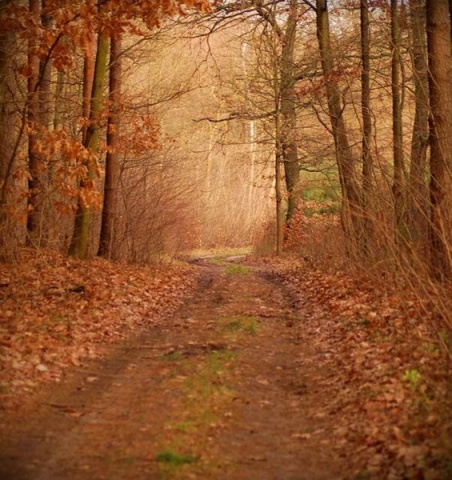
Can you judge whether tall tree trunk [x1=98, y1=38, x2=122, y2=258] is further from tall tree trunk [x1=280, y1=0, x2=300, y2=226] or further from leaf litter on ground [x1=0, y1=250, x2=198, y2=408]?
tall tree trunk [x1=280, y1=0, x2=300, y2=226]

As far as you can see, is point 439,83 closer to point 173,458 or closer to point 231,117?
point 173,458

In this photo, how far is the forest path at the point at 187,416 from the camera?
18.2 feet

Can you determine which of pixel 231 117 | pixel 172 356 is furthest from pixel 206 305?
pixel 231 117

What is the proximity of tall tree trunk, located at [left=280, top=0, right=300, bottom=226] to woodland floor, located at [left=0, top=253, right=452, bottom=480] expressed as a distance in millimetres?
14164

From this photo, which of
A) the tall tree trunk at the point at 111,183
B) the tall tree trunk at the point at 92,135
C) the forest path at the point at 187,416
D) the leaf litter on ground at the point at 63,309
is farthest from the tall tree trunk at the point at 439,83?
the tall tree trunk at the point at 111,183

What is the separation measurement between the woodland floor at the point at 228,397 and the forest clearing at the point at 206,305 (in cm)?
3

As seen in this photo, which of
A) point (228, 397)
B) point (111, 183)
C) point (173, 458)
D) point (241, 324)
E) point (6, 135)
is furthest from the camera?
point (111, 183)

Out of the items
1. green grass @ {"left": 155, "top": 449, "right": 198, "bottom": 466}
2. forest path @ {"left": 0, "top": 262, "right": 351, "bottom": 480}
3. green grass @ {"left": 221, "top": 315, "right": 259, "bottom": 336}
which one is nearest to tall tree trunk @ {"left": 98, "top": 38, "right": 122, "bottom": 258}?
green grass @ {"left": 221, "top": 315, "right": 259, "bottom": 336}

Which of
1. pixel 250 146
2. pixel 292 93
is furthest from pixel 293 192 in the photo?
pixel 250 146

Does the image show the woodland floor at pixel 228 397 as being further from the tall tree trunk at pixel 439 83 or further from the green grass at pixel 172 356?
the tall tree trunk at pixel 439 83

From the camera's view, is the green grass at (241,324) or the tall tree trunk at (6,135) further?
the tall tree trunk at (6,135)

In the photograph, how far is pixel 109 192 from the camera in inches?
714

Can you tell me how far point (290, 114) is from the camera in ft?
89.4

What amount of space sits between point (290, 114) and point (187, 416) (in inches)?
857
